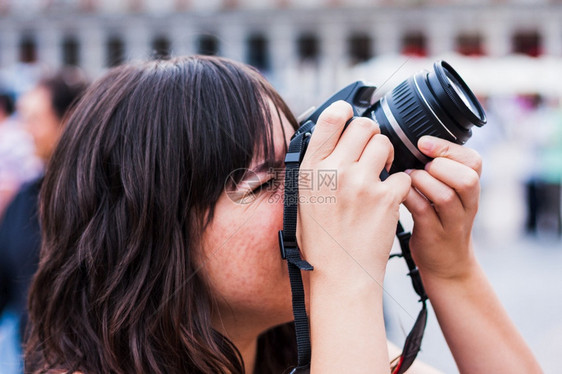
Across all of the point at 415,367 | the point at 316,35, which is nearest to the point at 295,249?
the point at 415,367

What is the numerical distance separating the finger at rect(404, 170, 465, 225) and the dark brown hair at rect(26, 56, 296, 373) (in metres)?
0.33

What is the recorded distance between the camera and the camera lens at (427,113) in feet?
3.57

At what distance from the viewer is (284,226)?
996 mm

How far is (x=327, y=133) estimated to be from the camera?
38.5 inches

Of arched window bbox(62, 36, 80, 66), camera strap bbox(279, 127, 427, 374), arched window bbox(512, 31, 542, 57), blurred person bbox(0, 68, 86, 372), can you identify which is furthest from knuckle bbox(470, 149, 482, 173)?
arched window bbox(62, 36, 80, 66)

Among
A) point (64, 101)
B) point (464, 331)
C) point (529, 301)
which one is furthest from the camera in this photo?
point (529, 301)

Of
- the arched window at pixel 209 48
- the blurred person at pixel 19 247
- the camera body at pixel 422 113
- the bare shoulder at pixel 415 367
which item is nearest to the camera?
the camera body at pixel 422 113

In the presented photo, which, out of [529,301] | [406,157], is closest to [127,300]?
[406,157]

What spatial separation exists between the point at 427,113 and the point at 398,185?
9.1 inches

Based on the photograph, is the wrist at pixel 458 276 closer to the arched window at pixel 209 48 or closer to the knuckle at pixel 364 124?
the knuckle at pixel 364 124

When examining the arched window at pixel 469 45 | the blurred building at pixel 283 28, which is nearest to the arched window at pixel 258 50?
the blurred building at pixel 283 28

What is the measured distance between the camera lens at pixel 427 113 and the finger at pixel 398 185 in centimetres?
11

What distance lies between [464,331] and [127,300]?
770 millimetres

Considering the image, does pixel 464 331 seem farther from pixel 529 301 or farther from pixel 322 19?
pixel 322 19
